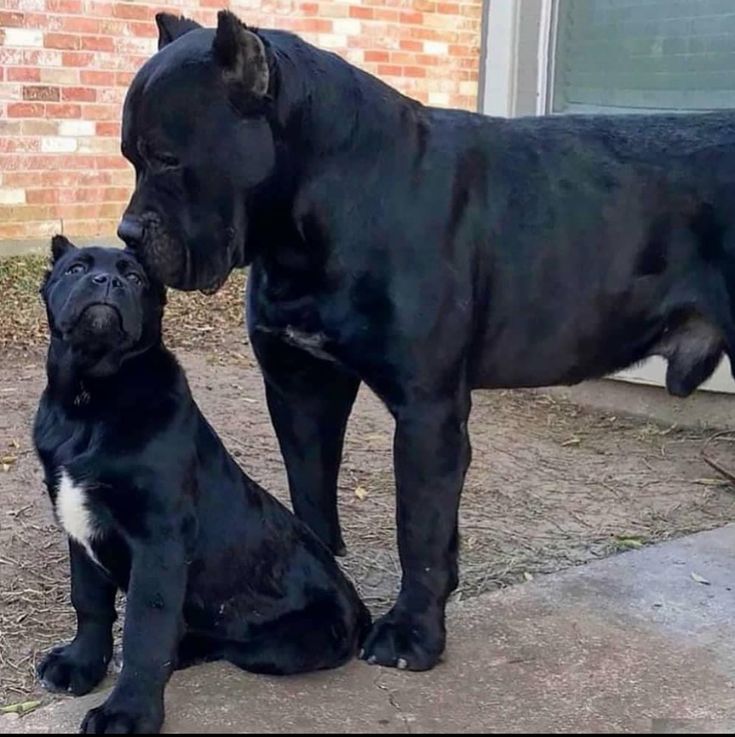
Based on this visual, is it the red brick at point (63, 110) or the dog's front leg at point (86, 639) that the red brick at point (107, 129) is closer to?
the red brick at point (63, 110)

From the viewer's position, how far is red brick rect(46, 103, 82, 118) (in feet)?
24.8

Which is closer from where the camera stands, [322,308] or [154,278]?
[154,278]

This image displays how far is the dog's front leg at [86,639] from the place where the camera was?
275 cm

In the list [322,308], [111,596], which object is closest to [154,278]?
[322,308]

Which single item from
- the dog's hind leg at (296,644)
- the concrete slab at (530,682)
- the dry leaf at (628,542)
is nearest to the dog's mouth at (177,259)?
the dog's hind leg at (296,644)

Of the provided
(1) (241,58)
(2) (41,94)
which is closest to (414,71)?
(2) (41,94)

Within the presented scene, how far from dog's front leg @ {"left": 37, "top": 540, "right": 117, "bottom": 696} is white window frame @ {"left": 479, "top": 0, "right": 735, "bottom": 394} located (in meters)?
3.26

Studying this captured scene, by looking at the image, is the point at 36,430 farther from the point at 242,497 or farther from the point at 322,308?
the point at 322,308

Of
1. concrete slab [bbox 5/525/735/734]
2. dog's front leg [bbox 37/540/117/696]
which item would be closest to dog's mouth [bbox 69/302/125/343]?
dog's front leg [bbox 37/540/117/696]

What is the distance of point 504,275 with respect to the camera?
9.77 ft

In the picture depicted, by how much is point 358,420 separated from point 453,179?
8.87 feet

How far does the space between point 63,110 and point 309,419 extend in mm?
5000

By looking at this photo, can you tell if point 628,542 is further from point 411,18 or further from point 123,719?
point 411,18

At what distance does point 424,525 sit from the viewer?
2.88 meters
